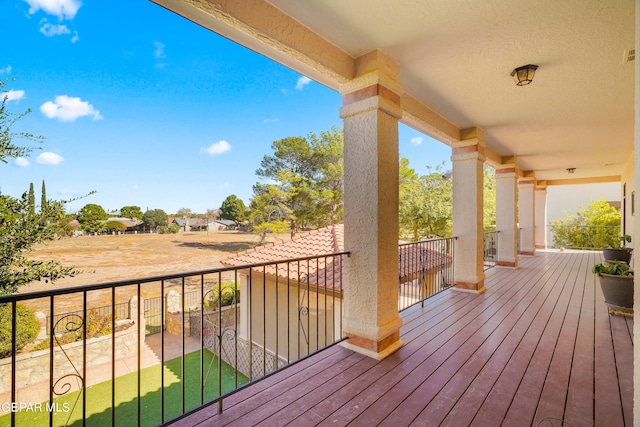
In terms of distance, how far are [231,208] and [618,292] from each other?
72.9 feet

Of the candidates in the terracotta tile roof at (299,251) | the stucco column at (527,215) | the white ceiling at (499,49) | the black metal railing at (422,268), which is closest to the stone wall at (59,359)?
the terracotta tile roof at (299,251)

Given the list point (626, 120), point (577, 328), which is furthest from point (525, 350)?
point (626, 120)

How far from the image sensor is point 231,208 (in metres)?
22.7

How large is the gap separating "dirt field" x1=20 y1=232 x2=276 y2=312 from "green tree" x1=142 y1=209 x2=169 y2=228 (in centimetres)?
82

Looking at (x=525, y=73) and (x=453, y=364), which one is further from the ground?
(x=525, y=73)

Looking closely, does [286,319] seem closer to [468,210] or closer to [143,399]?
[143,399]

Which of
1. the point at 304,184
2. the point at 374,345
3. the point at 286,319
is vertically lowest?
the point at 286,319

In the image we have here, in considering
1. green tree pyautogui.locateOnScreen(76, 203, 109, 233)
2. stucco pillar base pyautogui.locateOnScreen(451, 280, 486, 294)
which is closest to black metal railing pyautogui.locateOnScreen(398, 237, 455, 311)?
stucco pillar base pyautogui.locateOnScreen(451, 280, 486, 294)

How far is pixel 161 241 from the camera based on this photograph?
68.6 ft

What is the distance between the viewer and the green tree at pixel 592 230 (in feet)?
34.6

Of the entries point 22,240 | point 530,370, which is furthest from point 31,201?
point 530,370

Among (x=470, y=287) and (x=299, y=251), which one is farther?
(x=299, y=251)

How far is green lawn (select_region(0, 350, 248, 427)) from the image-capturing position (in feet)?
16.5

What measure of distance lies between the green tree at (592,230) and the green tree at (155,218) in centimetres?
2176
